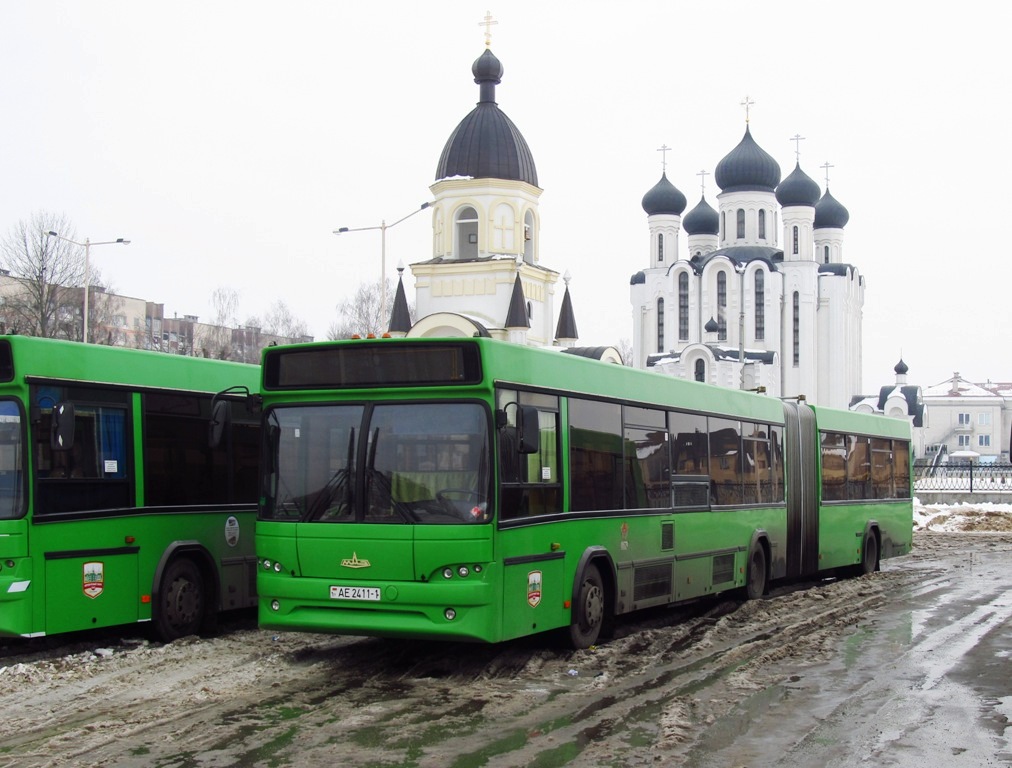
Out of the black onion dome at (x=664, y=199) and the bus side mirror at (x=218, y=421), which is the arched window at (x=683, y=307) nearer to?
the black onion dome at (x=664, y=199)

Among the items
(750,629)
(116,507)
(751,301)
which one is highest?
Answer: (751,301)

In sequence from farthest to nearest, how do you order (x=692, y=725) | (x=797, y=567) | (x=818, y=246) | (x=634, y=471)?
(x=818, y=246) < (x=797, y=567) < (x=634, y=471) < (x=692, y=725)

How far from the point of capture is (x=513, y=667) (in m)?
10.6

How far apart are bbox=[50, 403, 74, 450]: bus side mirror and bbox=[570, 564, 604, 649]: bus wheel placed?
4260mm

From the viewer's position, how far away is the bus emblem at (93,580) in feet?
36.8

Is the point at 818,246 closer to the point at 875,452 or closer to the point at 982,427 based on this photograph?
the point at 982,427

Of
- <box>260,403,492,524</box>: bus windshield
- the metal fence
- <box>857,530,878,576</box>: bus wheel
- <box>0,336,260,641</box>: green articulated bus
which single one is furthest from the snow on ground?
<box>260,403,492,524</box>: bus windshield

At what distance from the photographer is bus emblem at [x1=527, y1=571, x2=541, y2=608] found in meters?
10.6

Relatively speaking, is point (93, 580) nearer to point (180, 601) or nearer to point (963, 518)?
point (180, 601)

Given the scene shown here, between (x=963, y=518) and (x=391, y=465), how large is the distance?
27.4m

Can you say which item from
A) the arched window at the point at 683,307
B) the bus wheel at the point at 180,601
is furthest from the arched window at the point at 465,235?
the bus wheel at the point at 180,601

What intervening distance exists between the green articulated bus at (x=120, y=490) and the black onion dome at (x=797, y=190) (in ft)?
274

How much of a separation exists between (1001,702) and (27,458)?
7381mm

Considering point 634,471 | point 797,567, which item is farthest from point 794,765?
point 797,567
